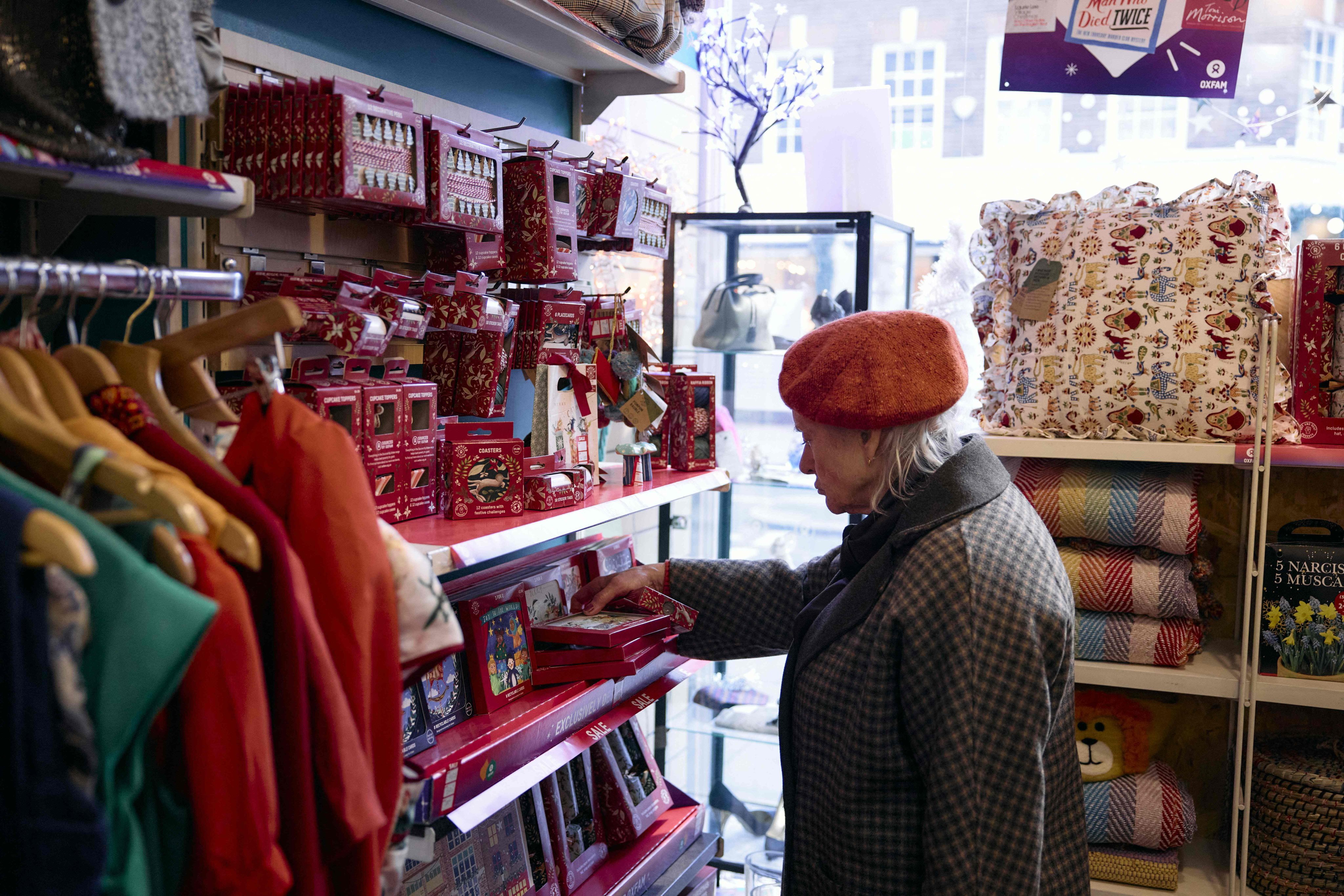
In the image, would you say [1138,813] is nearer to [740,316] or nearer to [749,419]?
[749,419]

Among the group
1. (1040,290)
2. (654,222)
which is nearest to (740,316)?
(654,222)

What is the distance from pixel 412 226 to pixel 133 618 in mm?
1289

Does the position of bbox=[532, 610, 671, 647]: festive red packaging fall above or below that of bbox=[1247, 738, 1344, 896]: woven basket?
above

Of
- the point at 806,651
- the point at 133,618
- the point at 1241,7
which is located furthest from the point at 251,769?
the point at 1241,7

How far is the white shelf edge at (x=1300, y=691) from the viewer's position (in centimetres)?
235

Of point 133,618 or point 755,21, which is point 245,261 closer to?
point 133,618

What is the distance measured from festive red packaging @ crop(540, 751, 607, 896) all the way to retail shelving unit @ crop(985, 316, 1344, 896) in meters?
1.24

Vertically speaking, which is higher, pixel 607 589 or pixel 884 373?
pixel 884 373

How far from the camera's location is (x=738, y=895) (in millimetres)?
3311

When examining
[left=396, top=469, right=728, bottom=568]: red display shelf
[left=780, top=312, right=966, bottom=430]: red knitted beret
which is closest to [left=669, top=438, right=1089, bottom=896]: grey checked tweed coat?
[left=780, top=312, right=966, bottom=430]: red knitted beret

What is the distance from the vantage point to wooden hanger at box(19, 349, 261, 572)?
36.4 inches

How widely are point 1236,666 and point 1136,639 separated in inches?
10.7

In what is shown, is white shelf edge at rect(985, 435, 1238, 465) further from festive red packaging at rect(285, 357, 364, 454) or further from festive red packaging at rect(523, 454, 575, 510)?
festive red packaging at rect(285, 357, 364, 454)

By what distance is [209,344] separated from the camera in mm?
1120
